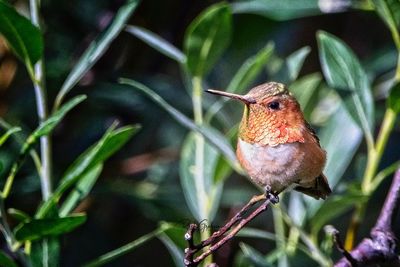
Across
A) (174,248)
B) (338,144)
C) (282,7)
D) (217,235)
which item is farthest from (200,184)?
(217,235)

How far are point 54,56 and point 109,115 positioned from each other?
0.23m

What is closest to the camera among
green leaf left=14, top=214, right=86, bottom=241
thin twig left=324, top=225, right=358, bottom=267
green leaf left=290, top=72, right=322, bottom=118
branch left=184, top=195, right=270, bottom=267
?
branch left=184, top=195, right=270, bottom=267

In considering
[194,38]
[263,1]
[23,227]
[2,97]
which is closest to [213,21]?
[194,38]

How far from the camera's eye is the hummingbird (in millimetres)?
1349

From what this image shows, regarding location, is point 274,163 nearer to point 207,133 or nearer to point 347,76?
point 207,133

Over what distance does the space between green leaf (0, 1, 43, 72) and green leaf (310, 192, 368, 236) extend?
26.1 inches

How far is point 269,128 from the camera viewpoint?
53.8 inches

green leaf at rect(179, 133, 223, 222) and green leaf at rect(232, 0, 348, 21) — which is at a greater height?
green leaf at rect(232, 0, 348, 21)

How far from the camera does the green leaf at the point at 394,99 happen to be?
173cm

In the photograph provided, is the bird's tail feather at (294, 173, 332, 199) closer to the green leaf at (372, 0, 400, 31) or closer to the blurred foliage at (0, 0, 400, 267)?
the blurred foliage at (0, 0, 400, 267)

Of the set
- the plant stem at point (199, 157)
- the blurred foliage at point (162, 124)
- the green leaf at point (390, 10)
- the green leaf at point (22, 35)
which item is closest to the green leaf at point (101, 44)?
the blurred foliage at point (162, 124)

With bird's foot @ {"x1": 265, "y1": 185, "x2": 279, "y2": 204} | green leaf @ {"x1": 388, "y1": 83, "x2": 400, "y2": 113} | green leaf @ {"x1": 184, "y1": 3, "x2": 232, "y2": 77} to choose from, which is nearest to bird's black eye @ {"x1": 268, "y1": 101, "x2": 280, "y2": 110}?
bird's foot @ {"x1": 265, "y1": 185, "x2": 279, "y2": 204}

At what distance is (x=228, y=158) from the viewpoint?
1.82 metres

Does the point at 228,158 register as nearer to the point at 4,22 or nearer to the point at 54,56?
the point at 4,22
